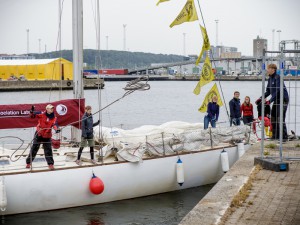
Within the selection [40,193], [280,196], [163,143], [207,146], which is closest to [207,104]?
[207,146]

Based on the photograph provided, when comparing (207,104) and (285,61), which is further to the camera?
(207,104)

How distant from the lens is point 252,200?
1110cm

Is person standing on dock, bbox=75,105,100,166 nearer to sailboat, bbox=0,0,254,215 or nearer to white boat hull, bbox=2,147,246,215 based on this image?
sailboat, bbox=0,0,254,215

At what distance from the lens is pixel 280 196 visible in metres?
11.3

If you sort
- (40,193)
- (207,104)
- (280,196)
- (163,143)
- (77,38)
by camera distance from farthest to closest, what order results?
(207,104), (77,38), (163,143), (40,193), (280,196)

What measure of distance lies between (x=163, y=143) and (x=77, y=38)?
12.3 ft

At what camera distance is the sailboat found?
45.7 feet

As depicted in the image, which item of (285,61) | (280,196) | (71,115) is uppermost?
(285,61)

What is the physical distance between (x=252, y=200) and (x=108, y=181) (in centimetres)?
462

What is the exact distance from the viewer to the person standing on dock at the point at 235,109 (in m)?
19.8

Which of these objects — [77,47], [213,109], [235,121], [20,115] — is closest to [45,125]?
[20,115]

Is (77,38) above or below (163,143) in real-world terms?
above

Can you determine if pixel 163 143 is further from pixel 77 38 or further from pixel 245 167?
pixel 77 38

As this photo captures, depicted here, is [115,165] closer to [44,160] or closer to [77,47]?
[44,160]
